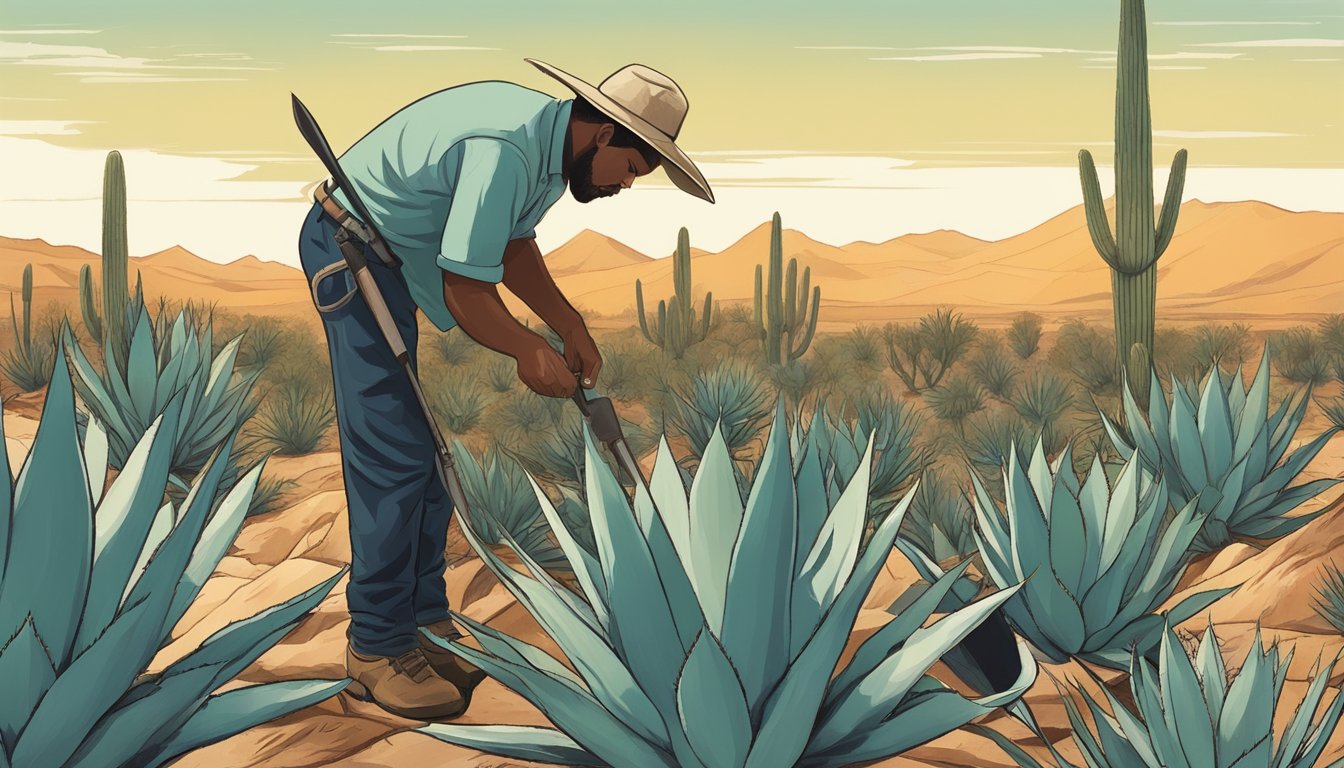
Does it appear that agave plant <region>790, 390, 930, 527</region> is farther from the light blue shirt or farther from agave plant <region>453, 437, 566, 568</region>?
the light blue shirt

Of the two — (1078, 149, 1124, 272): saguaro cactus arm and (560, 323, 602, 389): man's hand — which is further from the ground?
(1078, 149, 1124, 272): saguaro cactus arm

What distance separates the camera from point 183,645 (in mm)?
4070

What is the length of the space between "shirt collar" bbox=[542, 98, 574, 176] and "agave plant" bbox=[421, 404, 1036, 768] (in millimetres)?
1202

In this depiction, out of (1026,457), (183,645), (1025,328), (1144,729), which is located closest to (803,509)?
(1144,729)

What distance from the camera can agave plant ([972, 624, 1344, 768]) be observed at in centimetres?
231

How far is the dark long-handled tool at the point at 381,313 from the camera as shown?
10.3ft

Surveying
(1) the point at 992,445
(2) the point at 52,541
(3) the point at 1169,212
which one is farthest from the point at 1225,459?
(2) the point at 52,541

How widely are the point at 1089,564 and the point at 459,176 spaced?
200 cm

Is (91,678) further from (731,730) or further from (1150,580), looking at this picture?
(1150,580)

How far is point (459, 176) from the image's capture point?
3.10 meters

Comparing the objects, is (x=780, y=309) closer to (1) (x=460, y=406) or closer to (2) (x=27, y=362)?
(1) (x=460, y=406)

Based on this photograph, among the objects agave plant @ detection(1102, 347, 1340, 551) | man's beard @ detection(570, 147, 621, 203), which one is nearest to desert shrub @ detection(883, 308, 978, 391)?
agave plant @ detection(1102, 347, 1340, 551)

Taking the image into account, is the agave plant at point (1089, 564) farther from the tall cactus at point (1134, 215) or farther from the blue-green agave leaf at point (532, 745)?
the tall cactus at point (1134, 215)

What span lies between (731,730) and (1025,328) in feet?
42.1
